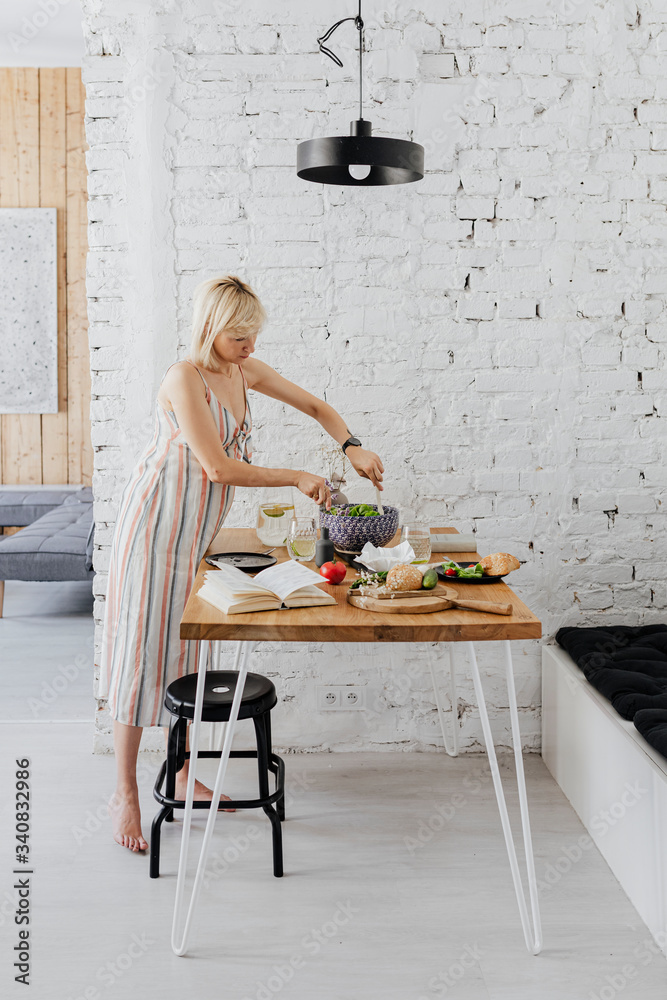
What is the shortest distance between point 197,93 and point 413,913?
2524 mm

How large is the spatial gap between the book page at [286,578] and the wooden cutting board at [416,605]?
12cm

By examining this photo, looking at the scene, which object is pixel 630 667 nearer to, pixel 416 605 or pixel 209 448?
pixel 416 605

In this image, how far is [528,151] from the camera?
112 inches

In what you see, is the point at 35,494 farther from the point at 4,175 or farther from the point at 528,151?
the point at 528,151

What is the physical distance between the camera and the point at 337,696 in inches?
120

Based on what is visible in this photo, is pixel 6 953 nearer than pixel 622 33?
Yes

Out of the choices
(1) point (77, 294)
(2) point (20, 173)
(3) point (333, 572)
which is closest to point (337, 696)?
(3) point (333, 572)

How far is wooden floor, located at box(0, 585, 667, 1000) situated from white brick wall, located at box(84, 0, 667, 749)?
1.15 ft

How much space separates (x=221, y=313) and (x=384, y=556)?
777 mm

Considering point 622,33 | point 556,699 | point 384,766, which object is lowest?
point 384,766

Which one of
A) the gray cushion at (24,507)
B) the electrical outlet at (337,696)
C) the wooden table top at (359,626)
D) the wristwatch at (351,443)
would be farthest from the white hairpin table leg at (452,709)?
the gray cushion at (24,507)

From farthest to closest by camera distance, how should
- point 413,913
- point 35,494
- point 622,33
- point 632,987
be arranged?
1. point 35,494
2. point 622,33
3. point 413,913
4. point 632,987

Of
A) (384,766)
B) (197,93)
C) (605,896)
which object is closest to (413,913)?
(605,896)

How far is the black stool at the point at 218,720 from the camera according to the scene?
2168mm
